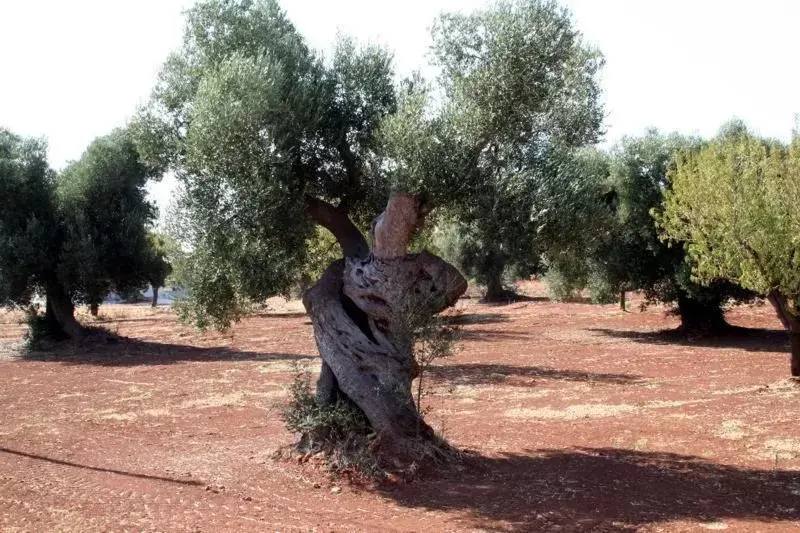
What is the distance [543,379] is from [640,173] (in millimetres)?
12306

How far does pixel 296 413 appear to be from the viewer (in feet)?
36.5

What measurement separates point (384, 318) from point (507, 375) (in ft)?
34.6

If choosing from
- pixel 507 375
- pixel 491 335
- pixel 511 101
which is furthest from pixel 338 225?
pixel 491 335

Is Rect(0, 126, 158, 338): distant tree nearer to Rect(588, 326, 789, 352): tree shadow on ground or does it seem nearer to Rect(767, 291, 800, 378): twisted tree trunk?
Rect(588, 326, 789, 352): tree shadow on ground

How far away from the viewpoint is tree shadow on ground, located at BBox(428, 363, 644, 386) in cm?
1967

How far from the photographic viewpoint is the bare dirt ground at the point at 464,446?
341 inches

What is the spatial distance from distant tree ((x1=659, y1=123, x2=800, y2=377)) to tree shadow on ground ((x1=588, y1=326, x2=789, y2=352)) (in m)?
9.31

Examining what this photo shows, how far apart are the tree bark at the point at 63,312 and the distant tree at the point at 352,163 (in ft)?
65.4

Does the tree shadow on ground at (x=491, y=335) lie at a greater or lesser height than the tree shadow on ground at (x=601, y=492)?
greater

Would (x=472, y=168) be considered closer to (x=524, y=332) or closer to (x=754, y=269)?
(x=754, y=269)

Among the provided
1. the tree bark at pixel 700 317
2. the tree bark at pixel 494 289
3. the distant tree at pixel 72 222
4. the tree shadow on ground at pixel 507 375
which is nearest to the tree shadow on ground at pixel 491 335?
the tree bark at pixel 700 317

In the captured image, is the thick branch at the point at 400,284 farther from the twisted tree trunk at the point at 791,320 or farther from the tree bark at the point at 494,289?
the tree bark at the point at 494,289

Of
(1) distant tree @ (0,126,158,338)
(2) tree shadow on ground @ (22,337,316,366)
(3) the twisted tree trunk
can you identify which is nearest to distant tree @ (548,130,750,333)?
(3) the twisted tree trunk

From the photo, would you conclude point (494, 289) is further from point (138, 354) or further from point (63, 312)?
point (63, 312)
